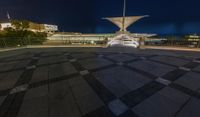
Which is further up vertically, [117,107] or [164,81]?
[164,81]

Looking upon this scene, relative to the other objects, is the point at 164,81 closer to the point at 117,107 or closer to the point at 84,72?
the point at 117,107

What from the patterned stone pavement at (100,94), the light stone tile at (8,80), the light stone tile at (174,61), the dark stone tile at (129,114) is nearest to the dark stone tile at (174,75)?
the patterned stone pavement at (100,94)

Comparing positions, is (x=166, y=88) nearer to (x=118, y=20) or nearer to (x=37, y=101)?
(x=37, y=101)

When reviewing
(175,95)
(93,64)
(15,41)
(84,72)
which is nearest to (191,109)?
(175,95)

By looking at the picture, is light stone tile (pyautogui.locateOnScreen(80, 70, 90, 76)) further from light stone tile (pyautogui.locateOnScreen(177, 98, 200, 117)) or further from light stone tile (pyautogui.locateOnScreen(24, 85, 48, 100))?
light stone tile (pyautogui.locateOnScreen(177, 98, 200, 117))

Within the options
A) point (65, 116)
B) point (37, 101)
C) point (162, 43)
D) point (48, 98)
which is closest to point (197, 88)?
point (65, 116)

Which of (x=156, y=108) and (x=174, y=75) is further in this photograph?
(x=174, y=75)

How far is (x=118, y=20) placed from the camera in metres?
19.1

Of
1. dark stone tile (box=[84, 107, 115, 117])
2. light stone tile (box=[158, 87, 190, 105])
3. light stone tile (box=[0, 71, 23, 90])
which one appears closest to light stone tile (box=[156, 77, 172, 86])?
light stone tile (box=[158, 87, 190, 105])

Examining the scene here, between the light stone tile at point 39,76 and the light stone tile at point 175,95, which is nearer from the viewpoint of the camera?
the light stone tile at point 175,95

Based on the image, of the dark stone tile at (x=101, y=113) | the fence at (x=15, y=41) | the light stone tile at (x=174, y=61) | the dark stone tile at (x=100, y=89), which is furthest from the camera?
the fence at (x=15, y=41)

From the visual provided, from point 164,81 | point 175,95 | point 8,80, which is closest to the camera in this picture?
point 175,95

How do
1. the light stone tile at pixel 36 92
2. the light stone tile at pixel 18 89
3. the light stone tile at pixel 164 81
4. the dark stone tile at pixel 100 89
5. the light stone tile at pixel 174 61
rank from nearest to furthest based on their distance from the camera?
the dark stone tile at pixel 100 89 → the light stone tile at pixel 36 92 → the light stone tile at pixel 18 89 → the light stone tile at pixel 164 81 → the light stone tile at pixel 174 61

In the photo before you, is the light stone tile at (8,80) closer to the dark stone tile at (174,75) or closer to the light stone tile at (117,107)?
the light stone tile at (117,107)
